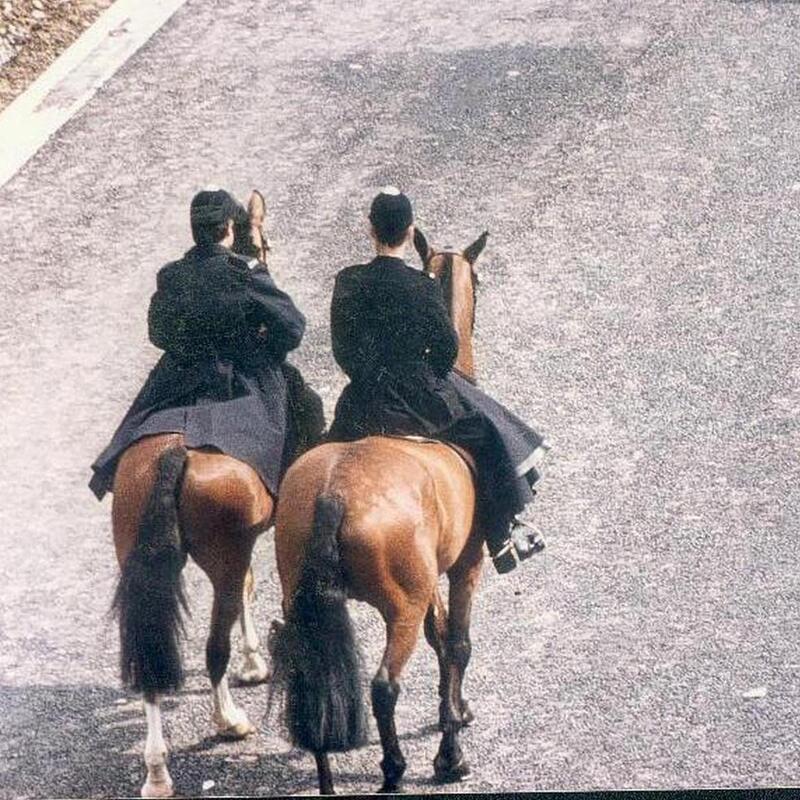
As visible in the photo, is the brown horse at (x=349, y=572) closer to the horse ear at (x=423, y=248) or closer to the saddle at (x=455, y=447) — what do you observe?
the saddle at (x=455, y=447)

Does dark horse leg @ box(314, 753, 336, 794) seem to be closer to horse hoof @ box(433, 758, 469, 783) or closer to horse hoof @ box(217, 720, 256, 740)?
horse hoof @ box(433, 758, 469, 783)

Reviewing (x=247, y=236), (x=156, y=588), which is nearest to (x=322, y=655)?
(x=156, y=588)

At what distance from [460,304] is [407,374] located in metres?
0.60

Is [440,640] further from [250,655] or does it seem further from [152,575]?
[152,575]

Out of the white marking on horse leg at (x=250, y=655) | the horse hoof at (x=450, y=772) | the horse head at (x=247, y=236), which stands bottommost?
the horse hoof at (x=450, y=772)

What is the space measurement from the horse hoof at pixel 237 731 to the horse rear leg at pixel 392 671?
107 centimetres

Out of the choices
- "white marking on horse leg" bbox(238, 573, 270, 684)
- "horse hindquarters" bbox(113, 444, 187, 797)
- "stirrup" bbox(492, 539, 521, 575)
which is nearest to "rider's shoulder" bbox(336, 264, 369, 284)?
"horse hindquarters" bbox(113, 444, 187, 797)

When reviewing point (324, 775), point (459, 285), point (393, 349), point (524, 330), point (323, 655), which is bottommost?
point (324, 775)

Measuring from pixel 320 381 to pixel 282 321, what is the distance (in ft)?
10.3

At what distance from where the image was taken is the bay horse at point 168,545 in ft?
26.8

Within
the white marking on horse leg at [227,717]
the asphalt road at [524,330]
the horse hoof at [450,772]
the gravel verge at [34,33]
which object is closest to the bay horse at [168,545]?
the white marking on horse leg at [227,717]

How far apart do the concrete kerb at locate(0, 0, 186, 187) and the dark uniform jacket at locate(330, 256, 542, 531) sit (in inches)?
271

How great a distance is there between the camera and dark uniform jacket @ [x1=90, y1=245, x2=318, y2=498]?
28.2 feet

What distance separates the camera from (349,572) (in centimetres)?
787
